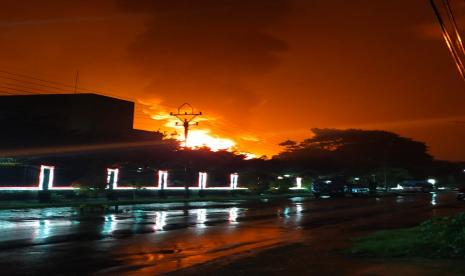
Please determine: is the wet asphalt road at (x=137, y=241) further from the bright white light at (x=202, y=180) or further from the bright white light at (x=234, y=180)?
the bright white light at (x=234, y=180)

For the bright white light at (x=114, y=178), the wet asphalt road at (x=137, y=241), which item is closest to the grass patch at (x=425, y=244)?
the wet asphalt road at (x=137, y=241)

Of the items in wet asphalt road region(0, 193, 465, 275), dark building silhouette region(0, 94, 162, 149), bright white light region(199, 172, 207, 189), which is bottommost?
wet asphalt road region(0, 193, 465, 275)

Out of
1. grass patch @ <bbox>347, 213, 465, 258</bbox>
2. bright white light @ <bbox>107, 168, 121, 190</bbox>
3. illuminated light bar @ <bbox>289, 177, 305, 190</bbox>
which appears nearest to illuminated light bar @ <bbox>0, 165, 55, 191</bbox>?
bright white light @ <bbox>107, 168, 121, 190</bbox>

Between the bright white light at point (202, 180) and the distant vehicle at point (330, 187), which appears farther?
the bright white light at point (202, 180)

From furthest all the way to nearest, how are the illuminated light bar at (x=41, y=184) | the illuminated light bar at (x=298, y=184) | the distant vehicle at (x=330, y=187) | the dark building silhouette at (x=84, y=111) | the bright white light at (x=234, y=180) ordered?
the illuminated light bar at (x=298, y=184) < the dark building silhouette at (x=84, y=111) < the bright white light at (x=234, y=180) < the distant vehicle at (x=330, y=187) < the illuminated light bar at (x=41, y=184)

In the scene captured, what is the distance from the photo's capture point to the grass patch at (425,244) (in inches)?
471

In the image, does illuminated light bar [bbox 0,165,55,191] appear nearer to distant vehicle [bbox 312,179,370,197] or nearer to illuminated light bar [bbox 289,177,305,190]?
distant vehicle [bbox 312,179,370,197]

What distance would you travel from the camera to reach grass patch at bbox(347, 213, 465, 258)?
12.0 metres

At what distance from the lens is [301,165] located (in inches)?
3329

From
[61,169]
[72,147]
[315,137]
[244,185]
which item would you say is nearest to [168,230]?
[61,169]

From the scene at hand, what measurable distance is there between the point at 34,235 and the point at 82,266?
6.08 m

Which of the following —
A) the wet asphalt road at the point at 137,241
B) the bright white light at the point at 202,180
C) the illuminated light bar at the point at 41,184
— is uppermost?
the bright white light at the point at 202,180

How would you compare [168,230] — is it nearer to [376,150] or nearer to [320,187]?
[320,187]

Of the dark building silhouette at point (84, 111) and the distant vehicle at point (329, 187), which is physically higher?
the dark building silhouette at point (84, 111)
